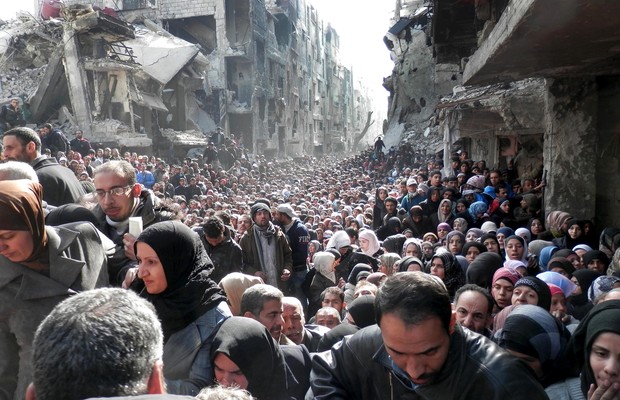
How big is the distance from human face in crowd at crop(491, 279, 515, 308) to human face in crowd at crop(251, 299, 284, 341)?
1.98m

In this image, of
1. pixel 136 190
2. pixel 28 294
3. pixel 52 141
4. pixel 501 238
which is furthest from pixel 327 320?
pixel 52 141

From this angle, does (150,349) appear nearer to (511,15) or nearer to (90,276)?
(90,276)

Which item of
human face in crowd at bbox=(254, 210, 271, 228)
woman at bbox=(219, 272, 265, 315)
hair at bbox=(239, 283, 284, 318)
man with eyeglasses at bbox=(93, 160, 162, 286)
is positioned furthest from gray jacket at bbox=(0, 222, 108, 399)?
human face in crowd at bbox=(254, 210, 271, 228)

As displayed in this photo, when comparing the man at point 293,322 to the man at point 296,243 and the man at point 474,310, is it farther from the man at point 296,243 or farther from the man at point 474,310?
the man at point 296,243

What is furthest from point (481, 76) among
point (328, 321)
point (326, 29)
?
point (326, 29)

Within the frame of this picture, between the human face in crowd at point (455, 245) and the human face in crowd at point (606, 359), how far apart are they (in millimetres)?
4047

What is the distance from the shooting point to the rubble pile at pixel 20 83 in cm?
1995

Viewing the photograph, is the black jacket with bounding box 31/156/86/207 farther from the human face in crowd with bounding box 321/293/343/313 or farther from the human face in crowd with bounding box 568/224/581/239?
the human face in crowd with bounding box 568/224/581/239

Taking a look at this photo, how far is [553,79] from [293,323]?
6.12m

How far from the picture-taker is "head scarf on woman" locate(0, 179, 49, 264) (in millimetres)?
2031

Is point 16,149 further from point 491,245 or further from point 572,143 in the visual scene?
point 572,143

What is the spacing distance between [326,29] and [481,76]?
195 feet

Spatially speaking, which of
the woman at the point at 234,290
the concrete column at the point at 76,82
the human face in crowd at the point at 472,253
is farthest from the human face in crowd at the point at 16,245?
the concrete column at the point at 76,82

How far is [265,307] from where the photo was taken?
2.83 metres
